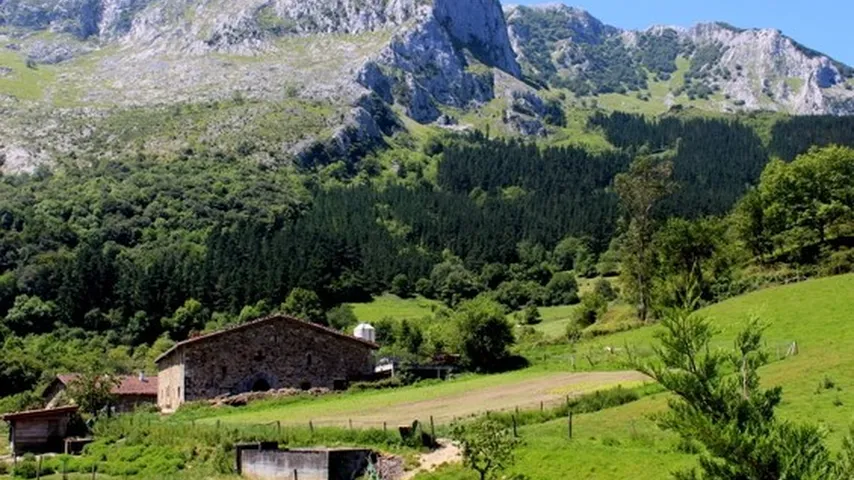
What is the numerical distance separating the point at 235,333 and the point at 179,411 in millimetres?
7598

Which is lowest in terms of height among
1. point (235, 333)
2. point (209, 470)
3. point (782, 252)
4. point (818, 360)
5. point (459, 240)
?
point (209, 470)

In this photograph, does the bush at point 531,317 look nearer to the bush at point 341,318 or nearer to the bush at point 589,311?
the bush at point 341,318

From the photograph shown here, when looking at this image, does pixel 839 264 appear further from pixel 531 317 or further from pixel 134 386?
pixel 134 386

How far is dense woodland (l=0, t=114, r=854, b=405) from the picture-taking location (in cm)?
9331

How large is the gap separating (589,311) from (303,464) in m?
61.4

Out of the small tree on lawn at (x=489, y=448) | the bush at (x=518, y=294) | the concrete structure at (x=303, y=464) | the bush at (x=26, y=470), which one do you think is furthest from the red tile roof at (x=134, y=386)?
the bush at (x=518, y=294)

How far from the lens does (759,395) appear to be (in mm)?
17141

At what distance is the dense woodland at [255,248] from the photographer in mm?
93312

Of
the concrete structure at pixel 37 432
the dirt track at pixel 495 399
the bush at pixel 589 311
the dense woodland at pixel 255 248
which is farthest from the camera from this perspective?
the bush at pixel 589 311

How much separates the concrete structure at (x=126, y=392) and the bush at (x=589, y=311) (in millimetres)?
41908

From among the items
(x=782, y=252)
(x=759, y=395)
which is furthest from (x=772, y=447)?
(x=782, y=252)

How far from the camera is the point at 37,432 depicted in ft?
175

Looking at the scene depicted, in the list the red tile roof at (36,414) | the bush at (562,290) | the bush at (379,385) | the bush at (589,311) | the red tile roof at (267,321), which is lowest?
the red tile roof at (36,414)

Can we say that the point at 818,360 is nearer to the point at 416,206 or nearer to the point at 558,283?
the point at 558,283
